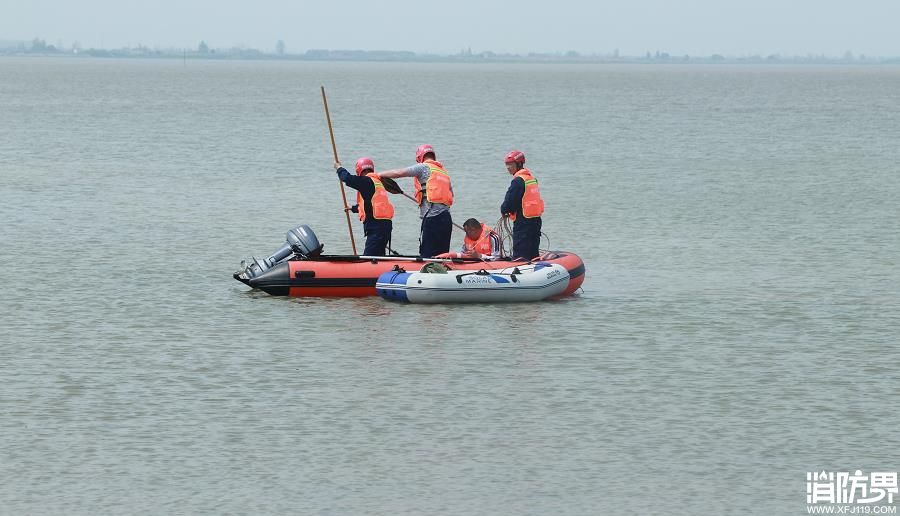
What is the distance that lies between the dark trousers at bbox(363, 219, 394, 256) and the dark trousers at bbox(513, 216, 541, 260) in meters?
1.69

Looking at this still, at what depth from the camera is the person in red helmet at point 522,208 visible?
65.6ft

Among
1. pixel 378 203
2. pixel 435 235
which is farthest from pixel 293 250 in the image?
pixel 435 235

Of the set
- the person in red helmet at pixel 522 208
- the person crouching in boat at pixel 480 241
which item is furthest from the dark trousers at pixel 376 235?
the person in red helmet at pixel 522 208

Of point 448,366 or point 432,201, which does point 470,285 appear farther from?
point 448,366

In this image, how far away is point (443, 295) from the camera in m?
19.4

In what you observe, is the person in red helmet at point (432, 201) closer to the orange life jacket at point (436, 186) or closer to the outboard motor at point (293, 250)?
the orange life jacket at point (436, 186)

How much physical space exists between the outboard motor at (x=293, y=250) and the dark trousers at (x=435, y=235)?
138 cm

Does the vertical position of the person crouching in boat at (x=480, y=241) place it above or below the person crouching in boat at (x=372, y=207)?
below

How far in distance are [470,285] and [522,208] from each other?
1.38m

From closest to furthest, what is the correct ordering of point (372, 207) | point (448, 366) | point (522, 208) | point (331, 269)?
point (448, 366) < point (331, 269) < point (522, 208) < point (372, 207)

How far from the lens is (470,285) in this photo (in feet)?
63.4

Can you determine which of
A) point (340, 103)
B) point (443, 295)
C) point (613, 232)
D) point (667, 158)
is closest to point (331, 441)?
point (443, 295)

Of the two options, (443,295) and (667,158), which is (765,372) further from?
(667,158)

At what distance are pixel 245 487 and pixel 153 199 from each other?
961 inches
